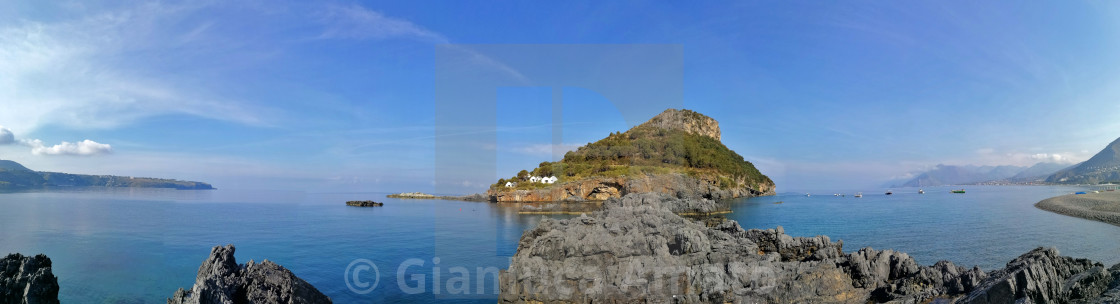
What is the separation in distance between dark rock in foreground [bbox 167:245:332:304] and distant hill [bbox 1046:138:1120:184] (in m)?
164

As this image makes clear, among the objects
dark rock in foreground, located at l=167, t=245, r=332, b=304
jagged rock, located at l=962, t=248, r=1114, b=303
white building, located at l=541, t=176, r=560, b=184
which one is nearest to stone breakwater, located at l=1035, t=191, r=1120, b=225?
jagged rock, located at l=962, t=248, r=1114, b=303

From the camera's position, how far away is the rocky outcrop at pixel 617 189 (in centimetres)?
5703

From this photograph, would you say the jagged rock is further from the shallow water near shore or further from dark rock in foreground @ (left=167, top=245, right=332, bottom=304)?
the shallow water near shore

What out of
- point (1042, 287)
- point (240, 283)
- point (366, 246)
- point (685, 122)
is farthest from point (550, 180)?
point (1042, 287)

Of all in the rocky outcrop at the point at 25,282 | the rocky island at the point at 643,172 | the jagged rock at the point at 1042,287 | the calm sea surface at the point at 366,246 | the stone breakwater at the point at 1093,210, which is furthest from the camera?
the rocky island at the point at 643,172

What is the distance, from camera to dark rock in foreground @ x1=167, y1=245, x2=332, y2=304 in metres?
6.88

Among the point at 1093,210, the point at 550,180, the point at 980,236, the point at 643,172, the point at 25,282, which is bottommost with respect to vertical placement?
the point at 980,236

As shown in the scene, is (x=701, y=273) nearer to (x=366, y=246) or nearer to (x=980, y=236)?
(x=366, y=246)

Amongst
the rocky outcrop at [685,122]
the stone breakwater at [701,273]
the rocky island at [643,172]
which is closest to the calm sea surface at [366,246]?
the stone breakwater at [701,273]

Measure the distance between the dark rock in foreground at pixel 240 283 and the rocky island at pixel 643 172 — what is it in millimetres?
39945

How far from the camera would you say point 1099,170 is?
124062 mm

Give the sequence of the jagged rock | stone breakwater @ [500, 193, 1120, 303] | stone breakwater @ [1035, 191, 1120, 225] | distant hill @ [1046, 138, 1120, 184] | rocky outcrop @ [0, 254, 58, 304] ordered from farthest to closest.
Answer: distant hill @ [1046, 138, 1120, 184]
stone breakwater @ [1035, 191, 1120, 225]
stone breakwater @ [500, 193, 1120, 303]
rocky outcrop @ [0, 254, 58, 304]
the jagged rock

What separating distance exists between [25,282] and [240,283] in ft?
13.4

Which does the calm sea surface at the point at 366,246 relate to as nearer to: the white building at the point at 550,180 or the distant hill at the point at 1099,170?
the white building at the point at 550,180
